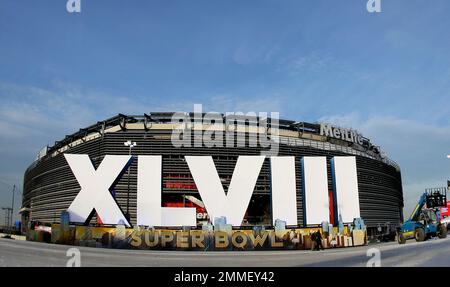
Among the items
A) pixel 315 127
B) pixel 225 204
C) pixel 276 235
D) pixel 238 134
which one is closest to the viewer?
pixel 225 204

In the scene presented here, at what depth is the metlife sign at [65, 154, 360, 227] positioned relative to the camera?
2650cm

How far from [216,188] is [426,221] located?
1740cm

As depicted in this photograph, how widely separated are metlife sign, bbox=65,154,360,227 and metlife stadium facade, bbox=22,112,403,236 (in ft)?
106

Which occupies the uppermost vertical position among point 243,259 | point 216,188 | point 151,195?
point 216,188

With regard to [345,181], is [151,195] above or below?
below

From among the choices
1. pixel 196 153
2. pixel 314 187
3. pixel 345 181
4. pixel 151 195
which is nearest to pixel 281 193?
pixel 314 187

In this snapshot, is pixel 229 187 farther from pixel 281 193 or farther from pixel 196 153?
pixel 196 153

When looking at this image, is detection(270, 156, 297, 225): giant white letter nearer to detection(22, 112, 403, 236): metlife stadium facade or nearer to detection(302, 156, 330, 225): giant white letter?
detection(302, 156, 330, 225): giant white letter

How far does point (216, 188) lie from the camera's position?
26.7 meters

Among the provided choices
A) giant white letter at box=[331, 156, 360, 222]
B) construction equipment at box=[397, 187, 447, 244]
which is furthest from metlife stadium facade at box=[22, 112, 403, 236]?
giant white letter at box=[331, 156, 360, 222]
